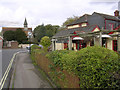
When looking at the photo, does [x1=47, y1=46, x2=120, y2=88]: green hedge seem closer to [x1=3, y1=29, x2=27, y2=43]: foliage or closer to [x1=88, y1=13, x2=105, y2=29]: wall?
[x1=88, y1=13, x2=105, y2=29]: wall

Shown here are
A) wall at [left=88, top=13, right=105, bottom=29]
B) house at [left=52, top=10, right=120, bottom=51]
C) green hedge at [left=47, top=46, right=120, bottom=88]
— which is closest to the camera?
green hedge at [left=47, top=46, right=120, bottom=88]

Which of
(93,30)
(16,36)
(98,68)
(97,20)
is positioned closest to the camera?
(98,68)

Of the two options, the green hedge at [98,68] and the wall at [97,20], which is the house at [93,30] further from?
the green hedge at [98,68]

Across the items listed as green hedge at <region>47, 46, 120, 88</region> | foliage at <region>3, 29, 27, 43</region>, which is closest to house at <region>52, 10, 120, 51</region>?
green hedge at <region>47, 46, 120, 88</region>

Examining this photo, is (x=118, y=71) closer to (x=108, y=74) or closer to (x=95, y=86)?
(x=108, y=74)

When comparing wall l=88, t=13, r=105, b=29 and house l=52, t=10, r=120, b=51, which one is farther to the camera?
wall l=88, t=13, r=105, b=29

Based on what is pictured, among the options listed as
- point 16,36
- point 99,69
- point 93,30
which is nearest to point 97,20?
point 93,30

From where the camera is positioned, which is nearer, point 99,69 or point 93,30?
point 99,69

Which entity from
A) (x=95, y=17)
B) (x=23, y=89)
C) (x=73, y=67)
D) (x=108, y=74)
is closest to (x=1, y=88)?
(x=23, y=89)

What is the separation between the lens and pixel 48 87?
5.54 meters

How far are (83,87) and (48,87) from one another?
2745mm

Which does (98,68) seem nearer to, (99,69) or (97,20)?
(99,69)

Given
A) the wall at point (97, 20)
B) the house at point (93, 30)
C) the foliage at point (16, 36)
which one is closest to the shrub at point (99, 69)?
the house at point (93, 30)

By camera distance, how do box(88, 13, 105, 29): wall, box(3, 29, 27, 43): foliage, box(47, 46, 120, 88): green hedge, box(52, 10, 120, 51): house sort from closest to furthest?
box(47, 46, 120, 88): green hedge, box(52, 10, 120, 51): house, box(88, 13, 105, 29): wall, box(3, 29, 27, 43): foliage
